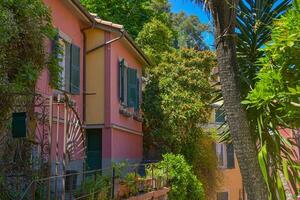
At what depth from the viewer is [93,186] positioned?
34.2 feet

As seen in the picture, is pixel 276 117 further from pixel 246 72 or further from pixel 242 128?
pixel 246 72

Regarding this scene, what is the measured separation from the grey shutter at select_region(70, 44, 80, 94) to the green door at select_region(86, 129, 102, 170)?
2158 millimetres

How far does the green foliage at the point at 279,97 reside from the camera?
241 inches

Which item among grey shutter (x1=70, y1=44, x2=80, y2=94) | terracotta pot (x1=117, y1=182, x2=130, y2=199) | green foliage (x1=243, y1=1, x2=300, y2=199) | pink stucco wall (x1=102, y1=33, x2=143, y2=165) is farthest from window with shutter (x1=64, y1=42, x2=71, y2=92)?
green foliage (x1=243, y1=1, x2=300, y2=199)

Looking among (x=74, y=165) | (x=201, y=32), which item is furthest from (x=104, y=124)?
(x=201, y=32)

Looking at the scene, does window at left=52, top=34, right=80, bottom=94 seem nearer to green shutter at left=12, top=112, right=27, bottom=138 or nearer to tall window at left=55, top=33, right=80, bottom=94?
tall window at left=55, top=33, right=80, bottom=94

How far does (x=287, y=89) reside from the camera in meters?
6.48

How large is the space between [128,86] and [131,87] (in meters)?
0.27

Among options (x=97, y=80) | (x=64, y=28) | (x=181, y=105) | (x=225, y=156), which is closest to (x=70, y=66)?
(x=64, y=28)

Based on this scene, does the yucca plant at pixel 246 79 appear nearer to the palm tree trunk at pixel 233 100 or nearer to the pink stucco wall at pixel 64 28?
the palm tree trunk at pixel 233 100

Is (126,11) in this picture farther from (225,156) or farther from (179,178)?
(179,178)

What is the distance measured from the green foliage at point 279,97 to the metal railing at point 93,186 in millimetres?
3192

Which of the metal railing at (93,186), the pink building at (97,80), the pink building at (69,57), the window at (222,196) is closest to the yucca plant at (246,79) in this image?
the metal railing at (93,186)

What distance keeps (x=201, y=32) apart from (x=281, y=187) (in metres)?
51.8
